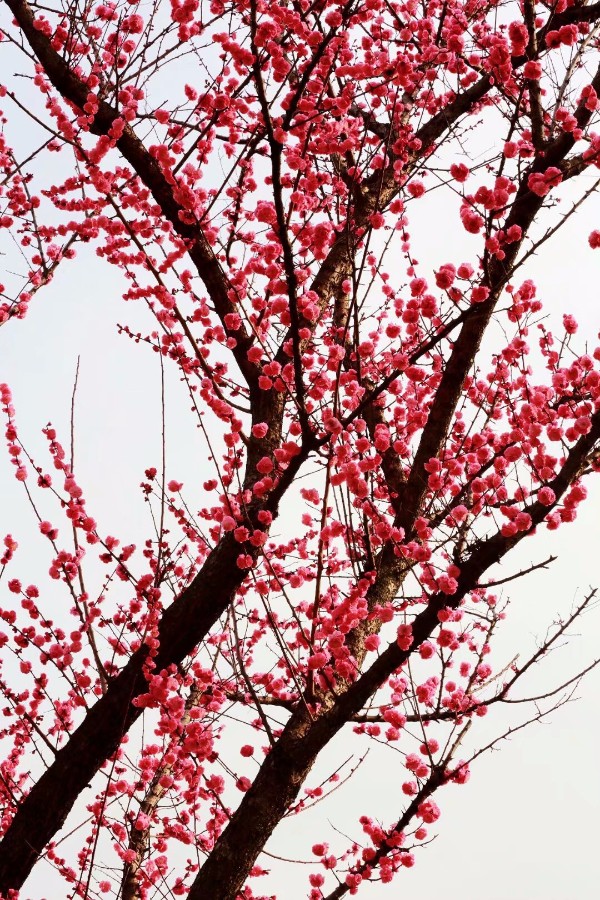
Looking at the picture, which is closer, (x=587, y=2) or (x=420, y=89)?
(x=587, y=2)

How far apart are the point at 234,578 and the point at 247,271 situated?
2.72 m

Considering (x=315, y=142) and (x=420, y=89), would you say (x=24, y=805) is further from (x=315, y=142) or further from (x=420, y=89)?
(x=420, y=89)

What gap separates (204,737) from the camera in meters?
6.05

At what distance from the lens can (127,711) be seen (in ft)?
16.5

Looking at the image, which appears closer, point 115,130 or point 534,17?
point 534,17

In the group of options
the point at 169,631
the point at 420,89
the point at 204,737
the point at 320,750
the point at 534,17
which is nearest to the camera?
the point at 320,750

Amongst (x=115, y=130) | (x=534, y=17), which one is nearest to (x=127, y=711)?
(x=115, y=130)

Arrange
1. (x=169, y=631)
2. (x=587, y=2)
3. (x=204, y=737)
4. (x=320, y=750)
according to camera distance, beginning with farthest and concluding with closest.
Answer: (x=587, y=2) < (x=204, y=737) < (x=169, y=631) < (x=320, y=750)

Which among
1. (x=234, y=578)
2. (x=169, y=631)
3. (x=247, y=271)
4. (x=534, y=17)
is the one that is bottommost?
(x=169, y=631)

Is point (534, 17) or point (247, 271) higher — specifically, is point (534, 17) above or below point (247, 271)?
above

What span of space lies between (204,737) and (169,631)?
130 cm

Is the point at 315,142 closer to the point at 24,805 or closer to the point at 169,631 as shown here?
the point at 169,631

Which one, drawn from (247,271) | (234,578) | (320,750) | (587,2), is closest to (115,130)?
(247,271)

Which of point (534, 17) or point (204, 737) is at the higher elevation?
point (534, 17)
